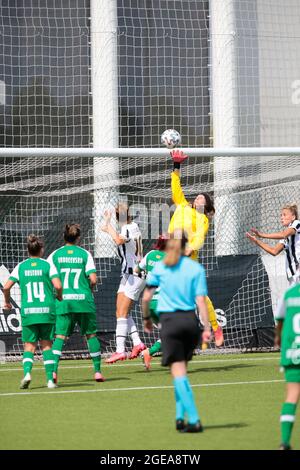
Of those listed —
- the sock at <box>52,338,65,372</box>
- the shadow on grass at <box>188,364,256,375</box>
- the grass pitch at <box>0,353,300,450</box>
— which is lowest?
the shadow on grass at <box>188,364,256,375</box>

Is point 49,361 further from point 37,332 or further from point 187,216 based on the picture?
point 187,216

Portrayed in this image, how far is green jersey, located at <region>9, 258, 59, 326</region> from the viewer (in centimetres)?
1215

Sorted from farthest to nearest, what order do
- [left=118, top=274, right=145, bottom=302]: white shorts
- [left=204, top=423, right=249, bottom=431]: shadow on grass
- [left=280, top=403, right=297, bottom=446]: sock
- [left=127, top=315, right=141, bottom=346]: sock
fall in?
[left=118, top=274, right=145, bottom=302]: white shorts
[left=127, top=315, right=141, bottom=346]: sock
[left=204, top=423, right=249, bottom=431]: shadow on grass
[left=280, top=403, right=297, bottom=446]: sock

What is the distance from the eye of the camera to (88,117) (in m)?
21.1

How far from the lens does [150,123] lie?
21844 mm

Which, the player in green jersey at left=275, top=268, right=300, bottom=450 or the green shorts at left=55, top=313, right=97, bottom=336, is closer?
the player in green jersey at left=275, top=268, right=300, bottom=450

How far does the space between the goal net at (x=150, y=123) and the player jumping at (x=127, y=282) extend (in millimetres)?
A: 1049

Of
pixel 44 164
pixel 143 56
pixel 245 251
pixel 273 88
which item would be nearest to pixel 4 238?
pixel 44 164

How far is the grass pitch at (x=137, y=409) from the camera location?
834 cm

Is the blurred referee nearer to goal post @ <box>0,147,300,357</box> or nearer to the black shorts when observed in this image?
the black shorts

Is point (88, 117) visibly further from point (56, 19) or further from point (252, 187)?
point (252, 187)

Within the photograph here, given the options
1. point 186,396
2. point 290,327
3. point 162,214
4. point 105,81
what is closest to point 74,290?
point 186,396

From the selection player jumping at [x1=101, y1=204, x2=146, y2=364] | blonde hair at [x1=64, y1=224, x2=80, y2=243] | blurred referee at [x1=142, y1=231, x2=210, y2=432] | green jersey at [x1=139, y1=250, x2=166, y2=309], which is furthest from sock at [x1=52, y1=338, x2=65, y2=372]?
blurred referee at [x1=142, y1=231, x2=210, y2=432]

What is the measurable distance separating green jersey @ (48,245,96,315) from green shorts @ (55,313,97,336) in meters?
0.08
